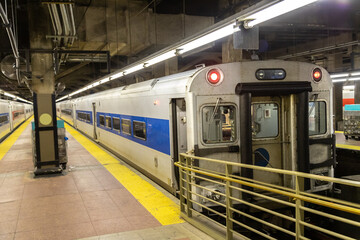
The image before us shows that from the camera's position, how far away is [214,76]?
5707mm

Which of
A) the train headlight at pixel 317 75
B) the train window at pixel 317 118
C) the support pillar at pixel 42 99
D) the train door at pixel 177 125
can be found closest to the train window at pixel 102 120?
the support pillar at pixel 42 99

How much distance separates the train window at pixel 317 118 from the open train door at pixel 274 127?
527 mm

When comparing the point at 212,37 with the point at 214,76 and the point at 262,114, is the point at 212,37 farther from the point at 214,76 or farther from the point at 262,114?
the point at 262,114

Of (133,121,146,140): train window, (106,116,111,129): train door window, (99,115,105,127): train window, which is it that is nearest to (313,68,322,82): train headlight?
(133,121,146,140): train window

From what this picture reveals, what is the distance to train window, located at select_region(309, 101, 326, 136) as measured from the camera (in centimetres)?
624

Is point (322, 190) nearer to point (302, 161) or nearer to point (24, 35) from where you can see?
point (302, 161)

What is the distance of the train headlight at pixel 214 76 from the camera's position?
224 inches

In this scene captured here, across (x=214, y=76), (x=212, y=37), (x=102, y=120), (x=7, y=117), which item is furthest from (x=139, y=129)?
(x=7, y=117)

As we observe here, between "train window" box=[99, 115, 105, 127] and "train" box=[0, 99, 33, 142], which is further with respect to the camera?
"train" box=[0, 99, 33, 142]

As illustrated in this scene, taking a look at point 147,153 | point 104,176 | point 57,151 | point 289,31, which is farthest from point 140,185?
point 289,31

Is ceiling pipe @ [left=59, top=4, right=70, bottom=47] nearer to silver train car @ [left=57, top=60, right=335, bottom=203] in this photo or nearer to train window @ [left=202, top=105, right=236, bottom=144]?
silver train car @ [left=57, top=60, right=335, bottom=203]

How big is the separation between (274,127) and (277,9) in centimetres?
268

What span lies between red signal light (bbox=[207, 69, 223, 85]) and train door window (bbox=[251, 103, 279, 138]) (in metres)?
0.88

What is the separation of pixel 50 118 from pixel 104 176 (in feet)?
7.47
